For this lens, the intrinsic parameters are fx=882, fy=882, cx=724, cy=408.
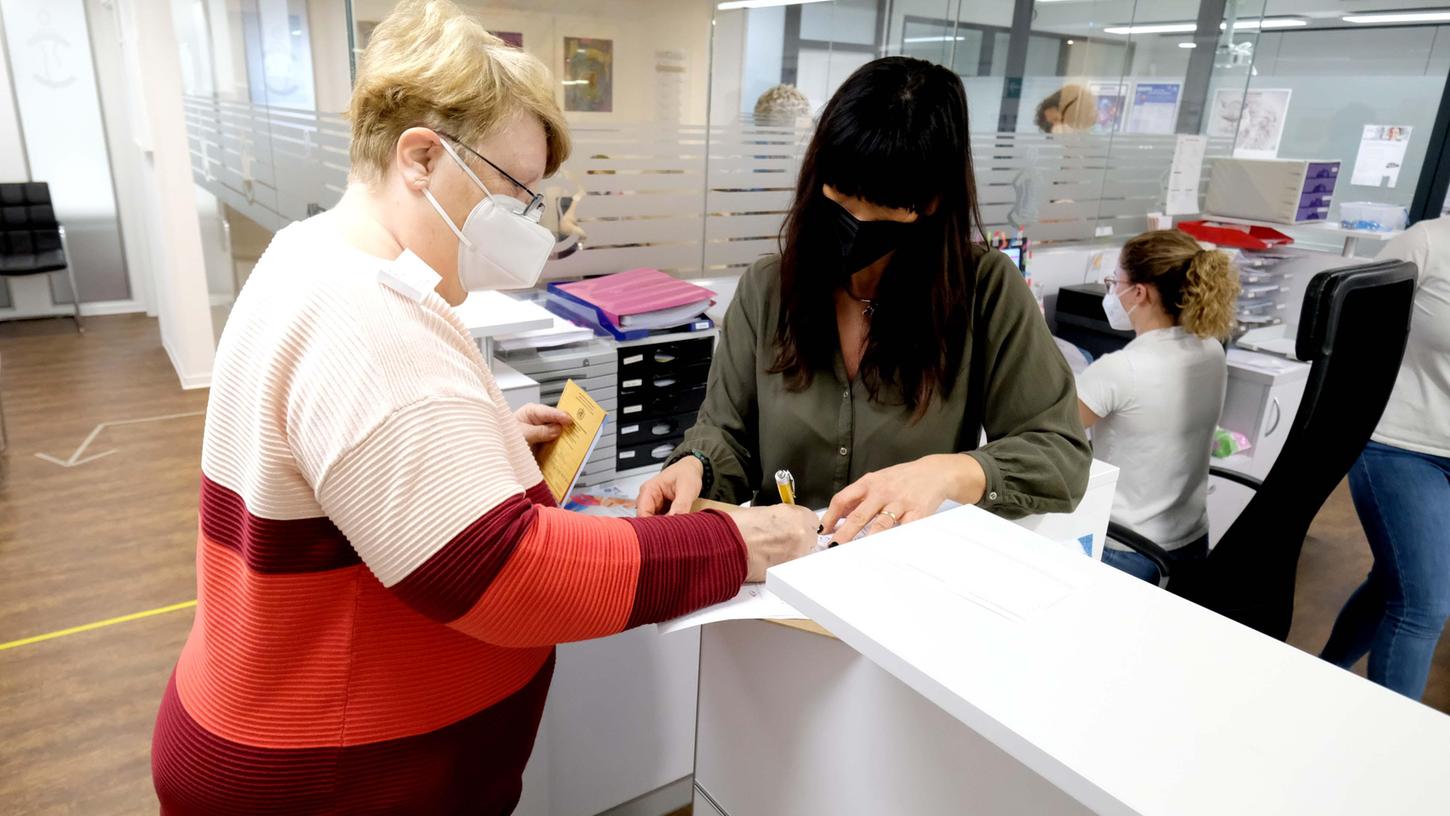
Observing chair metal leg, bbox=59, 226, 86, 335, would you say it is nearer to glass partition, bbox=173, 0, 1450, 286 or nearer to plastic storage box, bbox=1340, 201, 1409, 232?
glass partition, bbox=173, 0, 1450, 286

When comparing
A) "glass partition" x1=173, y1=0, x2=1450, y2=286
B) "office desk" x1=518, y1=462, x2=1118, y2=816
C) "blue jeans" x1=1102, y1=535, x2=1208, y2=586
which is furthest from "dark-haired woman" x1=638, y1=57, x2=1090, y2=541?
"glass partition" x1=173, y1=0, x2=1450, y2=286

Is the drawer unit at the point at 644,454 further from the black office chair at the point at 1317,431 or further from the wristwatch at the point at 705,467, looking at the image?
the black office chair at the point at 1317,431

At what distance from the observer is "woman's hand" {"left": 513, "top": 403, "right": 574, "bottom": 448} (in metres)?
1.32

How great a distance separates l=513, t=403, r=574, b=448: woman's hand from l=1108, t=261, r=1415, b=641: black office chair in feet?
4.30

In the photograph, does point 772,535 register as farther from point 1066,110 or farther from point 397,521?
point 1066,110

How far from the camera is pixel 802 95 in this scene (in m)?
2.85

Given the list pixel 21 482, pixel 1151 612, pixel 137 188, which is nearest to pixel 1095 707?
pixel 1151 612

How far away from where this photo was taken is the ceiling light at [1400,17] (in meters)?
4.57

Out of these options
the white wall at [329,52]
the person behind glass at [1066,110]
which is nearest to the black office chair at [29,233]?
the white wall at [329,52]

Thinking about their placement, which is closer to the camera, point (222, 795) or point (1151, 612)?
point (1151, 612)

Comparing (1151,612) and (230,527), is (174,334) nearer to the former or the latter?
(230,527)

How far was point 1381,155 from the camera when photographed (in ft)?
15.7

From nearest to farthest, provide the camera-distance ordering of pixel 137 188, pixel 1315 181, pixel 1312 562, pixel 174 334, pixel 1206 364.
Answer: pixel 1206 364 < pixel 1312 562 < pixel 1315 181 < pixel 174 334 < pixel 137 188

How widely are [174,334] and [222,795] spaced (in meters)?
4.94
